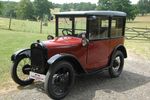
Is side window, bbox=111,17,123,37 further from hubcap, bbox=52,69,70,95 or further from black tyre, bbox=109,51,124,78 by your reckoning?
hubcap, bbox=52,69,70,95

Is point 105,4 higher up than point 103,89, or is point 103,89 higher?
point 105,4

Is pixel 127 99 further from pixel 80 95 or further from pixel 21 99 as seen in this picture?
pixel 21 99

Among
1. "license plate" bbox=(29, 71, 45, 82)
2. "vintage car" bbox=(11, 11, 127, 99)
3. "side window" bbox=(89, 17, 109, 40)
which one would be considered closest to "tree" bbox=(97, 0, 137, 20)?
"vintage car" bbox=(11, 11, 127, 99)

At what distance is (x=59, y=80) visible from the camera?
6891mm

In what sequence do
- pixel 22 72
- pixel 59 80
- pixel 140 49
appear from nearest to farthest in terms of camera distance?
1. pixel 59 80
2. pixel 22 72
3. pixel 140 49

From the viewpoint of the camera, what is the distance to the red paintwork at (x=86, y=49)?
23.2 feet

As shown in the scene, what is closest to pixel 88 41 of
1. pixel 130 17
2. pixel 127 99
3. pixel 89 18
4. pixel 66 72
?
pixel 89 18

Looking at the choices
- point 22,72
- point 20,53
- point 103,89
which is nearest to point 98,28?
point 103,89

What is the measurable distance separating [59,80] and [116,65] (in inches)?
116

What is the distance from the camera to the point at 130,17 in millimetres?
85312

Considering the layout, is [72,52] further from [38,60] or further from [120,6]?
[120,6]

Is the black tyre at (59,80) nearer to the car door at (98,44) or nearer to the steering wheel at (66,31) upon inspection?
the car door at (98,44)

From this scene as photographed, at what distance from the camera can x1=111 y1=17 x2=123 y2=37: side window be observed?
8.73 m

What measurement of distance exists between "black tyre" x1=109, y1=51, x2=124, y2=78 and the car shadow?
0.54 ft
